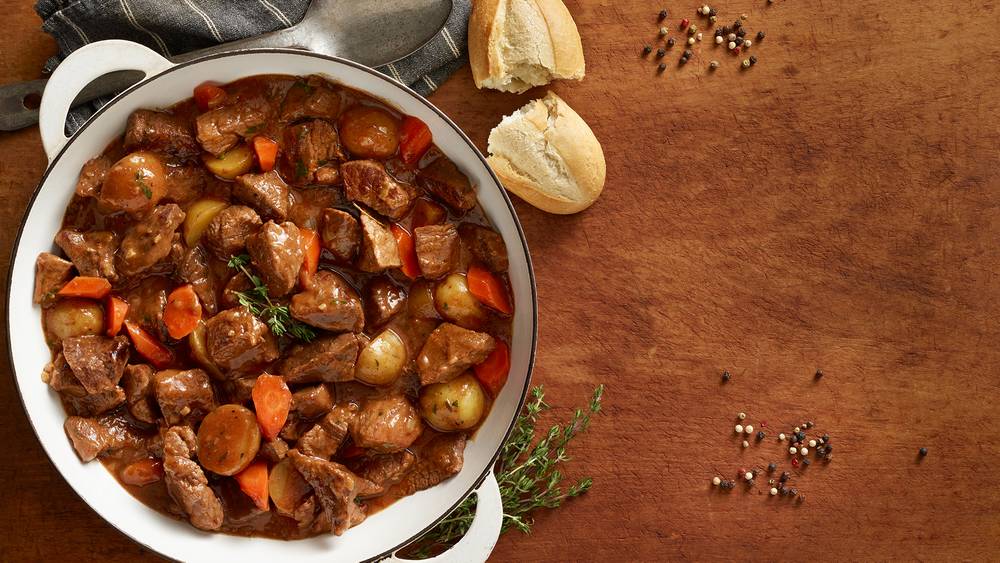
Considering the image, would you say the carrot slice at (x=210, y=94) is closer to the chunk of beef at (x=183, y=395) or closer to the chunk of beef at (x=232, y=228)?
the chunk of beef at (x=232, y=228)

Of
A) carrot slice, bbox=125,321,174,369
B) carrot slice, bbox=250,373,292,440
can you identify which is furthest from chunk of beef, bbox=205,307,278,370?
carrot slice, bbox=125,321,174,369

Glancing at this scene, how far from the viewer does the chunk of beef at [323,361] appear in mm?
3066

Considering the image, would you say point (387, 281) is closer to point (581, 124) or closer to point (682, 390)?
point (581, 124)

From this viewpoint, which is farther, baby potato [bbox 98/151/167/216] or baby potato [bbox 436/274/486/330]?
baby potato [bbox 436/274/486/330]

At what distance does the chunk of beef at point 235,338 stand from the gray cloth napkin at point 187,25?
3.40 ft

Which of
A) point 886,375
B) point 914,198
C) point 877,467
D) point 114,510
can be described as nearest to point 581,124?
point 914,198

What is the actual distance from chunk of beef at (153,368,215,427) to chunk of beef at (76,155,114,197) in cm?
74

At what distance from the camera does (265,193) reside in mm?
3053

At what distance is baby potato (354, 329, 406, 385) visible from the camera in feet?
10.3

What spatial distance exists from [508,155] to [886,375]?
2.01m

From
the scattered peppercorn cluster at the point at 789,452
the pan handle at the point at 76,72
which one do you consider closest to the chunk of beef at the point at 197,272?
the pan handle at the point at 76,72

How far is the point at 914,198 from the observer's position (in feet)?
11.9

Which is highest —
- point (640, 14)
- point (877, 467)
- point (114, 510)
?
point (640, 14)

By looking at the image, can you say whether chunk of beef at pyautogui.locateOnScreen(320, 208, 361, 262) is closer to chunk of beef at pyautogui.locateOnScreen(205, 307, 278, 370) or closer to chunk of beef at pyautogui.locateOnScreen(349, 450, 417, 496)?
chunk of beef at pyautogui.locateOnScreen(205, 307, 278, 370)
